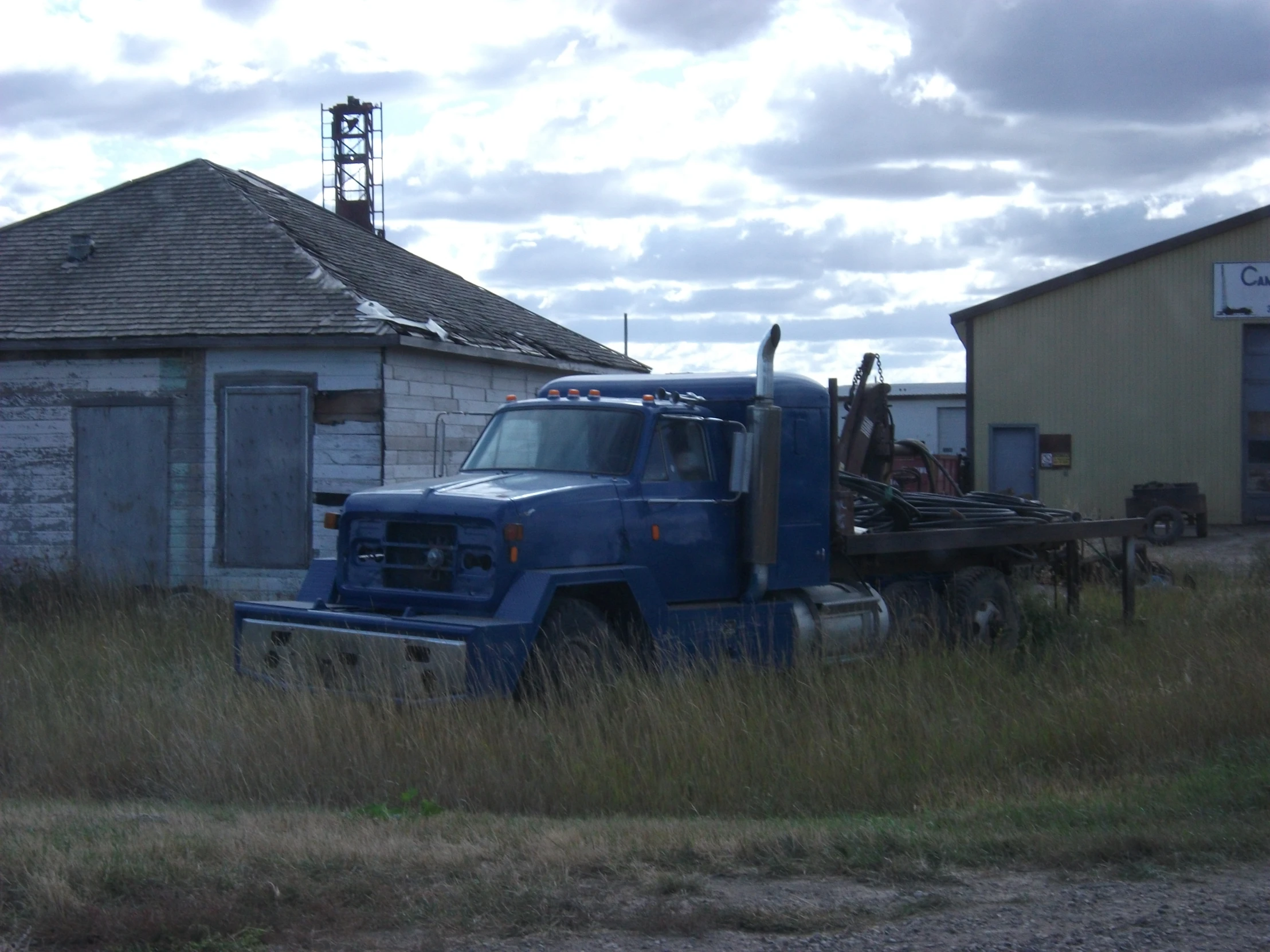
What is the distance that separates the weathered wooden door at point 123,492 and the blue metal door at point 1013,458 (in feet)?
67.5

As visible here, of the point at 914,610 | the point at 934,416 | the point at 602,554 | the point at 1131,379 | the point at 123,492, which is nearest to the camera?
the point at 602,554

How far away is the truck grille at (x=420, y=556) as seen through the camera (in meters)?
8.66

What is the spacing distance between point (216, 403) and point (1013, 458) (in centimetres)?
2089

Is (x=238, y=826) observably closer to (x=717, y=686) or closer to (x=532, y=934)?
(x=532, y=934)

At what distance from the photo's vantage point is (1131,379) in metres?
30.1

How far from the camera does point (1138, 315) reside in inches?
1186

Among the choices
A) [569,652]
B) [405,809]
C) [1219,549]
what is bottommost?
[405,809]

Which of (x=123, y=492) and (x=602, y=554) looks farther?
(x=123, y=492)

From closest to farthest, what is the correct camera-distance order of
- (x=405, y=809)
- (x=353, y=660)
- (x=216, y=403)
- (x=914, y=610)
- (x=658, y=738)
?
(x=405, y=809) < (x=658, y=738) < (x=353, y=660) < (x=914, y=610) < (x=216, y=403)

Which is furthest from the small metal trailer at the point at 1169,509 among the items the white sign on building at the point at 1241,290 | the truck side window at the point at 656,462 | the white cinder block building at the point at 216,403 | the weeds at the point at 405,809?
the weeds at the point at 405,809

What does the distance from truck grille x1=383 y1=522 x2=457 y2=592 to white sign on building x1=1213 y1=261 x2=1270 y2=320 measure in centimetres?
2544

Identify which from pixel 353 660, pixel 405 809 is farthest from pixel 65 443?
pixel 405 809

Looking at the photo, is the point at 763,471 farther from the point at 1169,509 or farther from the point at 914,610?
the point at 1169,509

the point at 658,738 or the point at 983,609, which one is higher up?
the point at 983,609
